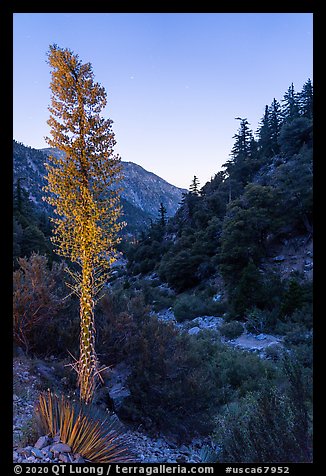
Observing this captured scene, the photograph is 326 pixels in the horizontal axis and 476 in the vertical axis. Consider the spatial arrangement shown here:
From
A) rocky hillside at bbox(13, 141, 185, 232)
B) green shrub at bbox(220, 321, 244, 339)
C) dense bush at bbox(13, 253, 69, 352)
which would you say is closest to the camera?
dense bush at bbox(13, 253, 69, 352)

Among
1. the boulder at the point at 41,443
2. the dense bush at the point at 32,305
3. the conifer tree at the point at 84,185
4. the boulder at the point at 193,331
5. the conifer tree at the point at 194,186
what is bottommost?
the boulder at the point at 193,331

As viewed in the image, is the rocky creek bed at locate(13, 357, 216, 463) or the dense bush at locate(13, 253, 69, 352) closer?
the rocky creek bed at locate(13, 357, 216, 463)

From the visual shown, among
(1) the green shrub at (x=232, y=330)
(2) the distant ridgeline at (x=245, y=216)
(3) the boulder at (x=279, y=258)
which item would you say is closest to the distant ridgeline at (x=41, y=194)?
(2) the distant ridgeline at (x=245, y=216)

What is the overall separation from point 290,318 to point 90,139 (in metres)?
10.7

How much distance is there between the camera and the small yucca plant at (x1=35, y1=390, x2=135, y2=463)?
299 centimetres

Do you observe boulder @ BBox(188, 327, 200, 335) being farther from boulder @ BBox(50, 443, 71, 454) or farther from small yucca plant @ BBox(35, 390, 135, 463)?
boulder @ BBox(50, 443, 71, 454)

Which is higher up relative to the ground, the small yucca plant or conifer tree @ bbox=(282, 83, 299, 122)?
conifer tree @ bbox=(282, 83, 299, 122)

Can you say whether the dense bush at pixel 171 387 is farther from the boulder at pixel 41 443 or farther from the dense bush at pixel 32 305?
the boulder at pixel 41 443

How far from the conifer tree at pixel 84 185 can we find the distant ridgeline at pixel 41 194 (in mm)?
313

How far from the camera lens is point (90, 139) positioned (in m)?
4.12

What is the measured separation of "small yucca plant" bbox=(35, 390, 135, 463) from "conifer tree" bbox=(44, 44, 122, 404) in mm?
594

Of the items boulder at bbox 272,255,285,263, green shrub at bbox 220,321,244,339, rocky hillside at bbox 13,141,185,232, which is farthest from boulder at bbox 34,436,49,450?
rocky hillside at bbox 13,141,185,232

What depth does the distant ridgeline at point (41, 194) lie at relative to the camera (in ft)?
72.2
